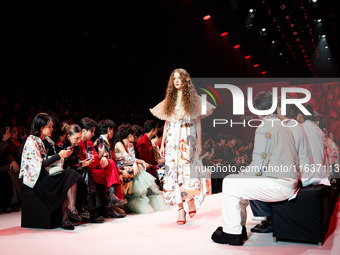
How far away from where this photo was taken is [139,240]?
3.05 m

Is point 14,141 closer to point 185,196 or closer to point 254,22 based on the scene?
point 185,196

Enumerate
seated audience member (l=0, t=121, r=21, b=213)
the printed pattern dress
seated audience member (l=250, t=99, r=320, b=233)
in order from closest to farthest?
seated audience member (l=250, t=99, r=320, b=233), the printed pattern dress, seated audience member (l=0, t=121, r=21, b=213)

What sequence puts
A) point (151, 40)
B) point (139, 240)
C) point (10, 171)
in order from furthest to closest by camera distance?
point (151, 40), point (10, 171), point (139, 240)

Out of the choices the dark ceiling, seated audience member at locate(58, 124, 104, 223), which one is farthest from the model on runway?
the dark ceiling

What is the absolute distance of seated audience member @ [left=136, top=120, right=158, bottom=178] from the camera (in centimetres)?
515

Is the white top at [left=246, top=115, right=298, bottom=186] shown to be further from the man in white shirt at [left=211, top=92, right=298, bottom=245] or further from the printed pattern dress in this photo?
the printed pattern dress

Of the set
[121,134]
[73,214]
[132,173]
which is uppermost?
[121,134]

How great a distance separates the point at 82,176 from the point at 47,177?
1.27ft

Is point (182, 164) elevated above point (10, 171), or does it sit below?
above

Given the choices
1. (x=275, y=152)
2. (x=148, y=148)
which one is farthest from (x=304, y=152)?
(x=148, y=148)

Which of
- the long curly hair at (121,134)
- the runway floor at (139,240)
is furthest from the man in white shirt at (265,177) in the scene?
the long curly hair at (121,134)

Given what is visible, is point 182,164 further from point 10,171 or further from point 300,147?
point 10,171

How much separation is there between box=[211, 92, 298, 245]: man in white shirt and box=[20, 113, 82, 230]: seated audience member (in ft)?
5.08

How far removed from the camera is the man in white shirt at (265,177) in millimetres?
2713
